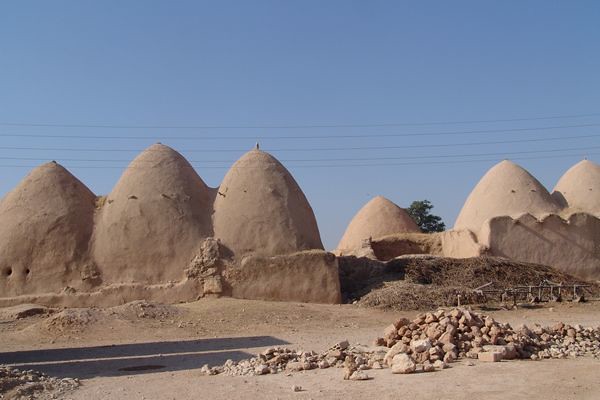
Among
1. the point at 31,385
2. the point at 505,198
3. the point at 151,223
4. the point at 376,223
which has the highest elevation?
the point at 505,198

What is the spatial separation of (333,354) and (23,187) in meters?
12.1

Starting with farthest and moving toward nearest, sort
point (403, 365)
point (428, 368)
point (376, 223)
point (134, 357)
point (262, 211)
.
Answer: point (376, 223) < point (262, 211) < point (134, 357) < point (428, 368) < point (403, 365)

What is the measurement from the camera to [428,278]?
17.7 m

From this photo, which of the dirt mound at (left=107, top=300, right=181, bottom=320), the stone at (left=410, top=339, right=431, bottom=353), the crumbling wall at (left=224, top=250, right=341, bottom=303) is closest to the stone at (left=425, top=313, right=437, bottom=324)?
the stone at (left=410, top=339, right=431, bottom=353)

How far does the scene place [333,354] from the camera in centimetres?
927

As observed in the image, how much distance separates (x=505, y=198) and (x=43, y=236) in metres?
15.0

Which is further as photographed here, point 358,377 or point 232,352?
point 232,352

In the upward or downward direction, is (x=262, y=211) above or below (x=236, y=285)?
above

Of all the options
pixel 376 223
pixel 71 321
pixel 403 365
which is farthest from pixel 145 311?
pixel 376 223

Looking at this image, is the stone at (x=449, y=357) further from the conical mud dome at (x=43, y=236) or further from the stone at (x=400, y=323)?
the conical mud dome at (x=43, y=236)

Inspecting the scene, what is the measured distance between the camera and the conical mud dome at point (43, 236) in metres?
16.6

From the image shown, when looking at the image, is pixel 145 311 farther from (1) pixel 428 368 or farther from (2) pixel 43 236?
(1) pixel 428 368

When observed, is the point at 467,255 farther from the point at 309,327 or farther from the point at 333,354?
the point at 333,354

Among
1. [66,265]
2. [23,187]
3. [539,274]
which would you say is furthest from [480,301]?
[23,187]
